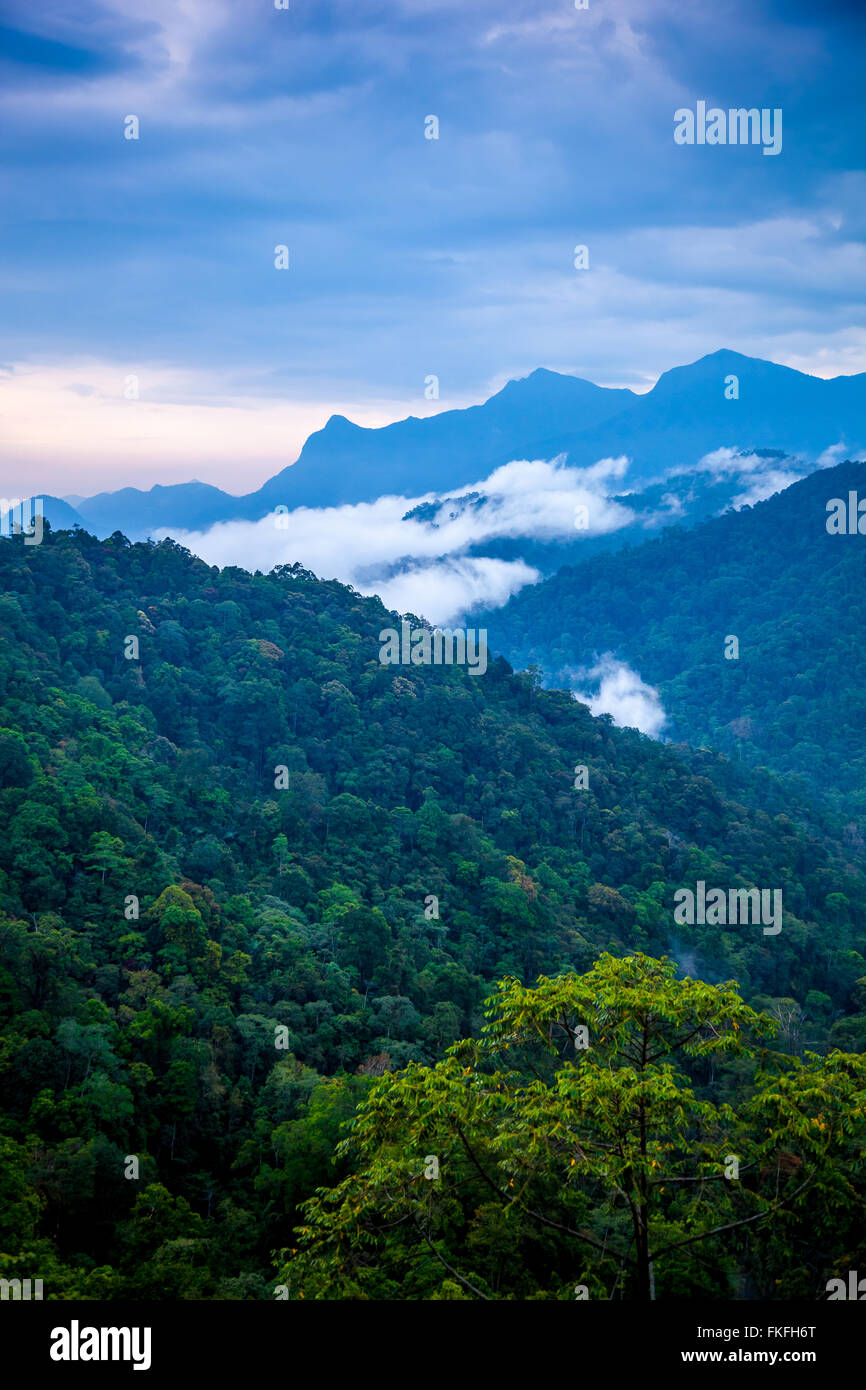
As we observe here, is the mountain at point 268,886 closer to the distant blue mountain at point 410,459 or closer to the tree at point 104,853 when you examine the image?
the tree at point 104,853

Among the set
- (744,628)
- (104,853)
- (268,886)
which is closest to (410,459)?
(744,628)

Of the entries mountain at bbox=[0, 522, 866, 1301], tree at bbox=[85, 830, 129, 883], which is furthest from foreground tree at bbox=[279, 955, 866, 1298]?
tree at bbox=[85, 830, 129, 883]

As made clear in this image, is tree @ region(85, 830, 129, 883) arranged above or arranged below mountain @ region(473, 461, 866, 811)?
below

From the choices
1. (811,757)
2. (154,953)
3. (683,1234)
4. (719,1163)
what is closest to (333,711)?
(154,953)

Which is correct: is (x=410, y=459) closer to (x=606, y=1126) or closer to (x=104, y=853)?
(x=104, y=853)

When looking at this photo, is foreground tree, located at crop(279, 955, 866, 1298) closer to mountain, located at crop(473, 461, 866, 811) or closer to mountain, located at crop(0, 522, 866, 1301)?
mountain, located at crop(0, 522, 866, 1301)

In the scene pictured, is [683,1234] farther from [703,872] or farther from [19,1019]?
[703,872]
